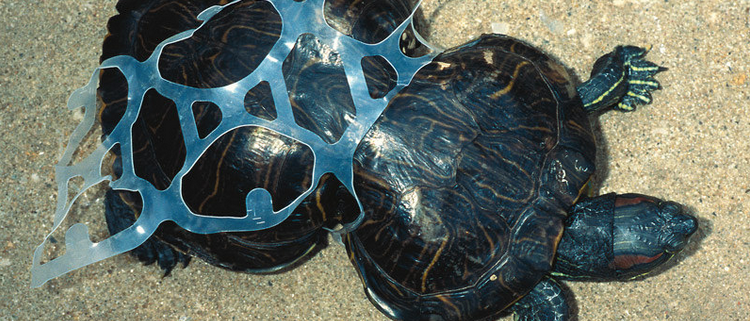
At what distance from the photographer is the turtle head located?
8.89ft

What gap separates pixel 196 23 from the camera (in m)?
3.02

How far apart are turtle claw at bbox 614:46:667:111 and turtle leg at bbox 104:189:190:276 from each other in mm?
2588

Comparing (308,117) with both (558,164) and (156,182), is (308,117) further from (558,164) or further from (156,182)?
(558,164)

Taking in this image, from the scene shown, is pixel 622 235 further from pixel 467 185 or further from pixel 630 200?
pixel 467 185

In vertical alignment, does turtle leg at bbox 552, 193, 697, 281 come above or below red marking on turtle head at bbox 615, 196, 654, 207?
below

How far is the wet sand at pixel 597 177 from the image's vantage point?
3.25 meters

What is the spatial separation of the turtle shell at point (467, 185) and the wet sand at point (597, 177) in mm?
672

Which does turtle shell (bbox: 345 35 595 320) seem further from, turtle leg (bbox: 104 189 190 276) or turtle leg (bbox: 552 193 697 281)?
turtle leg (bbox: 104 189 190 276)

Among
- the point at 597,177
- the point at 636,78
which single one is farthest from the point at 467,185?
the point at 636,78

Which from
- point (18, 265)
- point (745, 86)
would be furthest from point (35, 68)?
point (745, 86)

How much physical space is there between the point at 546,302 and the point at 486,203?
72cm

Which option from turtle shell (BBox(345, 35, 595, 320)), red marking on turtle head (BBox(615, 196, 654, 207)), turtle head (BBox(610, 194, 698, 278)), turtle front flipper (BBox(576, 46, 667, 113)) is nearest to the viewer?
turtle shell (BBox(345, 35, 595, 320))

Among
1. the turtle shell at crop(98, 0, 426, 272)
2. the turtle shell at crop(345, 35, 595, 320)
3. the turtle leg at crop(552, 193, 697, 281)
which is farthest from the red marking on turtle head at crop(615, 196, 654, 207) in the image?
the turtle shell at crop(98, 0, 426, 272)

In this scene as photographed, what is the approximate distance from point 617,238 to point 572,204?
293mm
